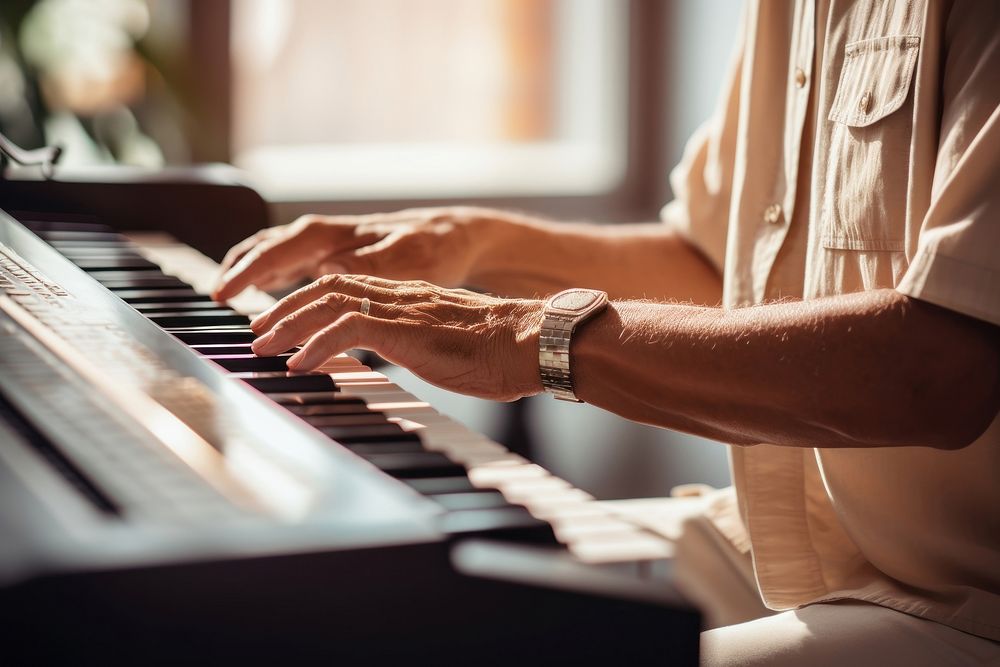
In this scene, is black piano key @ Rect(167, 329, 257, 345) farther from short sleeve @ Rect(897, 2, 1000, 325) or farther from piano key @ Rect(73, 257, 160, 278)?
short sleeve @ Rect(897, 2, 1000, 325)

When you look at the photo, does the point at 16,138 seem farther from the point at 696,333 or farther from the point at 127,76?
the point at 696,333

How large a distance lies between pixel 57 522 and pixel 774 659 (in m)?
0.57

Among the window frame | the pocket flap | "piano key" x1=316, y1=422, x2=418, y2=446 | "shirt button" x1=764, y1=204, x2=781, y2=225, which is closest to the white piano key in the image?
"piano key" x1=316, y1=422, x2=418, y2=446

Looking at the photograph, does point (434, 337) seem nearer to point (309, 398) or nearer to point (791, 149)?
point (309, 398)

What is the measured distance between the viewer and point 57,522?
438 millimetres

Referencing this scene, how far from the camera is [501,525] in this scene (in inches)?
21.0

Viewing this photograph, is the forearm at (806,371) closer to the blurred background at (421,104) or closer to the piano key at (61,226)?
the piano key at (61,226)

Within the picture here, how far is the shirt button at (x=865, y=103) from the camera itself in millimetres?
909

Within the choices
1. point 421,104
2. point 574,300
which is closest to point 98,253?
point 574,300

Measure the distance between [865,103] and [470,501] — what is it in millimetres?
557

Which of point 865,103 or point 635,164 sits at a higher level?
point 865,103

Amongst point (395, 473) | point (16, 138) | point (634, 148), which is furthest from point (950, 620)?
point (634, 148)

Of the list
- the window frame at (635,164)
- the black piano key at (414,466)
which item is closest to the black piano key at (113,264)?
the black piano key at (414,466)

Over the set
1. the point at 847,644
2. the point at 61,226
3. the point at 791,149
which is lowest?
the point at 847,644
